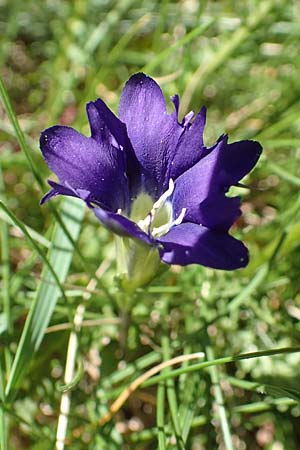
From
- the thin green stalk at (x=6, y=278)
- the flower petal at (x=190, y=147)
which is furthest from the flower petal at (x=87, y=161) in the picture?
the thin green stalk at (x=6, y=278)

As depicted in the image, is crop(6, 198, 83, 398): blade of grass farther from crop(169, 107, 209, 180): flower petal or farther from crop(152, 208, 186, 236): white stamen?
crop(169, 107, 209, 180): flower petal

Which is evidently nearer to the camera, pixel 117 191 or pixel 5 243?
pixel 117 191

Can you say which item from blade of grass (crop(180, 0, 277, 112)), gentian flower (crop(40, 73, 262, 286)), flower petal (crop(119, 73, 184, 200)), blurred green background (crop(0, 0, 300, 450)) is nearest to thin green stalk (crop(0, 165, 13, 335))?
blurred green background (crop(0, 0, 300, 450))

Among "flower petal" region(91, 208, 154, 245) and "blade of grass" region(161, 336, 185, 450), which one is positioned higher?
"flower petal" region(91, 208, 154, 245)

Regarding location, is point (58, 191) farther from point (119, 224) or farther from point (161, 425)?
point (161, 425)

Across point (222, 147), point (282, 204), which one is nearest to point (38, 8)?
point (282, 204)

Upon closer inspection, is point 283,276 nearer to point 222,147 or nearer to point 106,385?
point 106,385

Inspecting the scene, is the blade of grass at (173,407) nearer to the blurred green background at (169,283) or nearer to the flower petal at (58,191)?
the blurred green background at (169,283)

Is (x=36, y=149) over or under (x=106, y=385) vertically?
over
